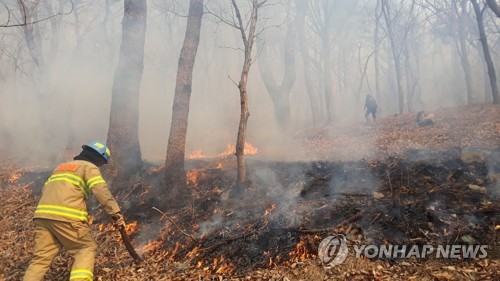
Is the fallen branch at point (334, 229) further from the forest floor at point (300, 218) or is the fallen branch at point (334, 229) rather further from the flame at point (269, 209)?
the flame at point (269, 209)

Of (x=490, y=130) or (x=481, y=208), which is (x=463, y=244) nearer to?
(x=481, y=208)

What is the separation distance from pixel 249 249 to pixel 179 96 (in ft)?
15.1

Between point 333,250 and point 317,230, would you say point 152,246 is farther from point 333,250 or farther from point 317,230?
point 333,250

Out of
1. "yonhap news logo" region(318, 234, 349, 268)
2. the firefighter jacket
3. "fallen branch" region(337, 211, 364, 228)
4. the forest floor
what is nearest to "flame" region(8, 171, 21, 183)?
the forest floor

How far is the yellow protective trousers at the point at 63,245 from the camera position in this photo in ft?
14.2

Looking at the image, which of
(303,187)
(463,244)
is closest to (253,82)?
(303,187)

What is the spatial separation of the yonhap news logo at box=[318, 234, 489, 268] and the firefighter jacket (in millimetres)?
3183

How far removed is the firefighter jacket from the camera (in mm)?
4445

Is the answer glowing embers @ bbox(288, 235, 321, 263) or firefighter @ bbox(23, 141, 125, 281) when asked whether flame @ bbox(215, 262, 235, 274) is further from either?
firefighter @ bbox(23, 141, 125, 281)

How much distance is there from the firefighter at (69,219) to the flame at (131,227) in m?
2.00

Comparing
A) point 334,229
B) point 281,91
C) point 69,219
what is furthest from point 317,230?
point 281,91

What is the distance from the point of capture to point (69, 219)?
445 cm

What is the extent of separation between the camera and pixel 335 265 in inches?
181

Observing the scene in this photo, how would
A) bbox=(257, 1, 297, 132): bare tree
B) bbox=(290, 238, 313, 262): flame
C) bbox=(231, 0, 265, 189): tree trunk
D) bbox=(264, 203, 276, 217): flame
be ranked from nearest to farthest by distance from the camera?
bbox=(290, 238, 313, 262): flame < bbox=(264, 203, 276, 217): flame < bbox=(231, 0, 265, 189): tree trunk < bbox=(257, 1, 297, 132): bare tree
